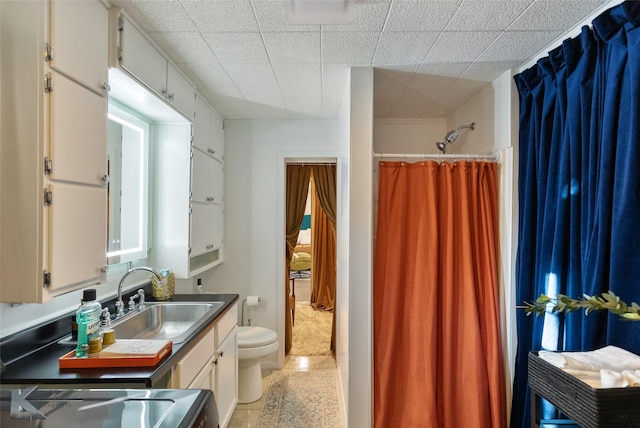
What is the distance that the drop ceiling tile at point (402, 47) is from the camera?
1627mm

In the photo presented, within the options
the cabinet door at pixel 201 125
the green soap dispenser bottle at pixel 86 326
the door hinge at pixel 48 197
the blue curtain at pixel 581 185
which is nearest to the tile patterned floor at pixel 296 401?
the blue curtain at pixel 581 185

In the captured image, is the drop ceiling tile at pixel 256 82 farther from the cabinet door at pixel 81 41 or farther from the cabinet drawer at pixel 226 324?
the cabinet drawer at pixel 226 324

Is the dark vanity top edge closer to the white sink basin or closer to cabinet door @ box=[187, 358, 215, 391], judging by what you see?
the white sink basin

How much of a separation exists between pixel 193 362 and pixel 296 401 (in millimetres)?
1283

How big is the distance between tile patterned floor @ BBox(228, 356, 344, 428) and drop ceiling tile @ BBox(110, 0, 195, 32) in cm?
246

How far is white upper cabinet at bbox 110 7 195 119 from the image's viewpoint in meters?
1.39

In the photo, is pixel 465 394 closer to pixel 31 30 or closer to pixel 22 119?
pixel 22 119

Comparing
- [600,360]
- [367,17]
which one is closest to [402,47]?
[367,17]

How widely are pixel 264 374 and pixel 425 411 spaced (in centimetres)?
153

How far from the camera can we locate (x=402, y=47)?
1.74 m

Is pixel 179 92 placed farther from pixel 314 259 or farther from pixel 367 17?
Answer: pixel 314 259

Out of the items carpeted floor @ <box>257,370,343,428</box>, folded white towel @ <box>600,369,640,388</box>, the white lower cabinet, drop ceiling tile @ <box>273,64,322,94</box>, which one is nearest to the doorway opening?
carpeted floor @ <box>257,370,343,428</box>

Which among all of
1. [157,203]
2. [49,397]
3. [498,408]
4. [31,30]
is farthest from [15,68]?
[498,408]

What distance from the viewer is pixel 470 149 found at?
8.25 feet
